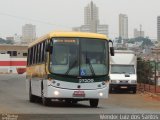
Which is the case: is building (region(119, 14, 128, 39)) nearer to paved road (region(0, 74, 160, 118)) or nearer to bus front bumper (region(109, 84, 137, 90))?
bus front bumper (region(109, 84, 137, 90))

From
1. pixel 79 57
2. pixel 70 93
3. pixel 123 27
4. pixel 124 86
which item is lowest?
pixel 124 86

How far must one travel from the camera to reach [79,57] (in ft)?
74.6

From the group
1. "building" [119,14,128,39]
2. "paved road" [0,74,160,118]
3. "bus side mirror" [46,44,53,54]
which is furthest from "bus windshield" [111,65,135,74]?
"building" [119,14,128,39]

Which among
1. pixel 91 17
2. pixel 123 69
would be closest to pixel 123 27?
pixel 91 17

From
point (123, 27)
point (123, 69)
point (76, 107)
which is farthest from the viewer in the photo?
point (123, 27)

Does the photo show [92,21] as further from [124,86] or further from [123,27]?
[124,86]

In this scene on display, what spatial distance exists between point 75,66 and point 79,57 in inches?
16.1

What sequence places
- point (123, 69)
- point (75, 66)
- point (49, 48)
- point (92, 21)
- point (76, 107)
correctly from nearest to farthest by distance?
1. point (49, 48)
2. point (75, 66)
3. point (76, 107)
4. point (123, 69)
5. point (92, 21)

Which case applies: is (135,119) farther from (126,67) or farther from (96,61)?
(126,67)

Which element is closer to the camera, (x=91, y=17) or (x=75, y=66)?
(x=75, y=66)

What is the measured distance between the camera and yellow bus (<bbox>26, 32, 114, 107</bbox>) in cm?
2247

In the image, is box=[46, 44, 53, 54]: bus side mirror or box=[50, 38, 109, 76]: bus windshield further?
box=[50, 38, 109, 76]: bus windshield

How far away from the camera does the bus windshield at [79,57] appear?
74.2 ft

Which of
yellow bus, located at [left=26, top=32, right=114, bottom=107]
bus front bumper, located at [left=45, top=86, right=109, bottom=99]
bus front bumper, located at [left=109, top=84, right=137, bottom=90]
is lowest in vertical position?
bus front bumper, located at [left=109, top=84, right=137, bottom=90]
